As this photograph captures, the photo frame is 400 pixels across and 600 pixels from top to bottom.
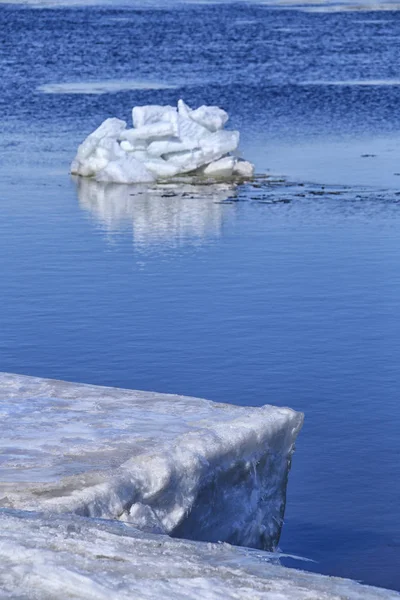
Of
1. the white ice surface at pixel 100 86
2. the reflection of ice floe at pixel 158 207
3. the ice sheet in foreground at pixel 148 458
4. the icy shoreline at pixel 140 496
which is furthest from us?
the white ice surface at pixel 100 86

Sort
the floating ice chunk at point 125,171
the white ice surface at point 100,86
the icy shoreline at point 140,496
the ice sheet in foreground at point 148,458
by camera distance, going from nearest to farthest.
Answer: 1. the icy shoreline at point 140,496
2. the ice sheet in foreground at point 148,458
3. the floating ice chunk at point 125,171
4. the white ice surface at point 100,86

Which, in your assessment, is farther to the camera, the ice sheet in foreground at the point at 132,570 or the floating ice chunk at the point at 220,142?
the floating ice chunk at the point at 220,142

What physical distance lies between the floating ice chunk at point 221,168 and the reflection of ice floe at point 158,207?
0.44 metres

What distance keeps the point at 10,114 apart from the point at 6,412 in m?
21.1

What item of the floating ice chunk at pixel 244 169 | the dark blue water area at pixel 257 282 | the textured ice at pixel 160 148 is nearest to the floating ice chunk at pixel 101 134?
Result: the textured ice at pixel 160 148

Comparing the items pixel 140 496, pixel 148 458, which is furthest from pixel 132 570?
pixel 148 458

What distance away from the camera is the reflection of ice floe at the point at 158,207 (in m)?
16.2

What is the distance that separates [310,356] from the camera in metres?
10.7

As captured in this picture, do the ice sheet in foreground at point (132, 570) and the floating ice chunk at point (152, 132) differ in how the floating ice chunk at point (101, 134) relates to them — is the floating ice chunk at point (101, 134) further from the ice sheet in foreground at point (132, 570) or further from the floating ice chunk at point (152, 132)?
the ice sheet in foreground at point (132, 570)

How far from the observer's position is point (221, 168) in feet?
65.3

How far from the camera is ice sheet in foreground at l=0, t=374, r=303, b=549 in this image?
5.80 metres

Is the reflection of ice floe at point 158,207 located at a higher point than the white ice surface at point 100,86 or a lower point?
lower

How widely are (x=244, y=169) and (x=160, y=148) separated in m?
1.35

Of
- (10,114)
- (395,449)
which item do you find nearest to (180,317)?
(395,449)
